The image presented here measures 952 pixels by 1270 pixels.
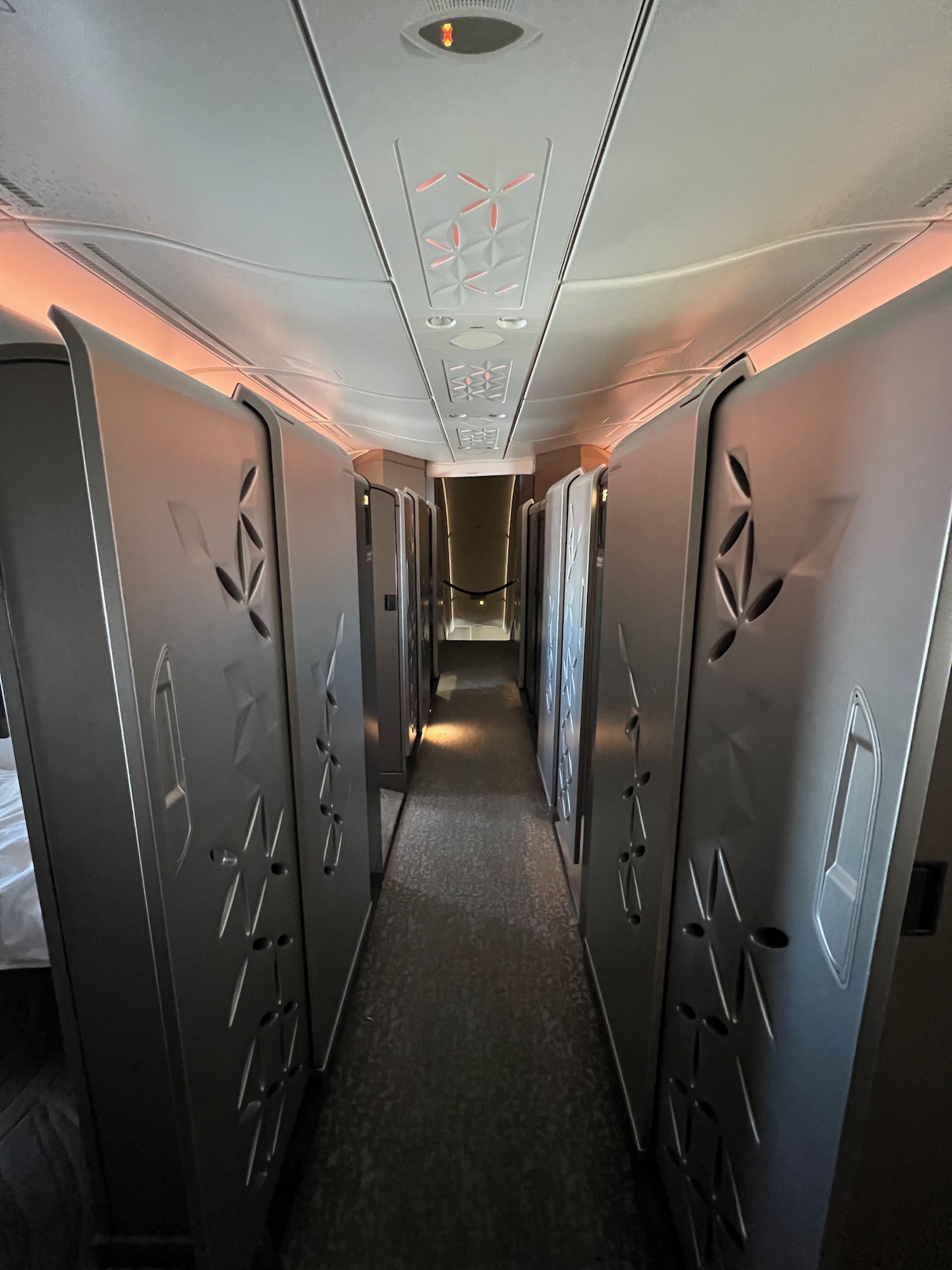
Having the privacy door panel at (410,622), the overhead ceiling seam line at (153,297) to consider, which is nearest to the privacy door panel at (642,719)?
the overhead ceiling seam line at (153,297)

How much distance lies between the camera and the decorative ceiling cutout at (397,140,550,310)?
39.9 inches

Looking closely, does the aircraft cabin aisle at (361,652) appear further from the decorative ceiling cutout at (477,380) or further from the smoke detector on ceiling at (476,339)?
the decorative ceiling cutout at (477,380)

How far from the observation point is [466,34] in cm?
75

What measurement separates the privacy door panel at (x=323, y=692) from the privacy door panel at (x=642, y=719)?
3.01 ft

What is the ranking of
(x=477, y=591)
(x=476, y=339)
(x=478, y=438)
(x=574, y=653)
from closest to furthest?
(x=476, y=339) → (x=574, y=653) → (x=478, y=438) → (x=477, y=591)

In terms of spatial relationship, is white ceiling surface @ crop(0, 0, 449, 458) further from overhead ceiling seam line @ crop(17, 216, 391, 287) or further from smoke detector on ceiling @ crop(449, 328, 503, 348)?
smoke detector on ceiling @ crop(449, 328, 503, 348)

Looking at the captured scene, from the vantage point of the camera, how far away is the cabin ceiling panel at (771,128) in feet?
2.34

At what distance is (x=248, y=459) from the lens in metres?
1.09

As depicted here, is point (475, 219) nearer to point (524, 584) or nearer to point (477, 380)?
point (477, 380)

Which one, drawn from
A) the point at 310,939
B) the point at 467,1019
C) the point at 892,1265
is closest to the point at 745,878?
the point at 892,1265

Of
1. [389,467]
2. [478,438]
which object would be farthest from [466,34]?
[389,467]

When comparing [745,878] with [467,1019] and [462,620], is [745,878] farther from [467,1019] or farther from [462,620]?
[462,620]

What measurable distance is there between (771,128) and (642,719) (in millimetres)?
1258

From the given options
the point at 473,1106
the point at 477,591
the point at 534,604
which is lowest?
the point at 473,1106
